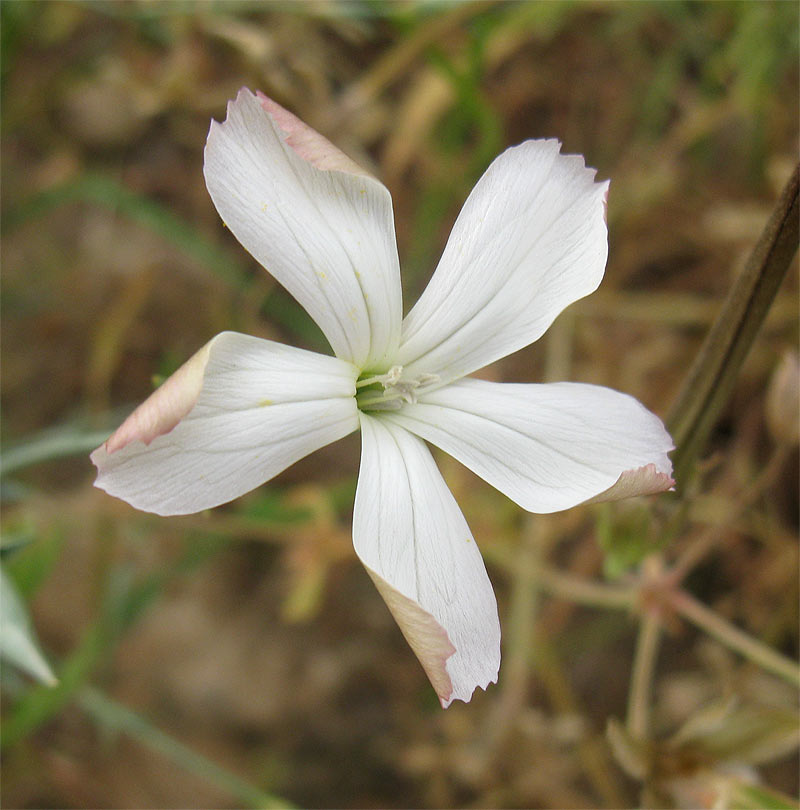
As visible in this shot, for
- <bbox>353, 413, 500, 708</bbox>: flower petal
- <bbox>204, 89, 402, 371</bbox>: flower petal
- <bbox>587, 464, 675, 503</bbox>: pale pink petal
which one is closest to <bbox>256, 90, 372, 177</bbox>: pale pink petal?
<bbox>204, 89, 402, 371</bbox>: flower petal

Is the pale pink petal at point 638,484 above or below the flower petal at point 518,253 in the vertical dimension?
below

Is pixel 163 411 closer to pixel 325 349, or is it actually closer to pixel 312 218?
pixel 312 218

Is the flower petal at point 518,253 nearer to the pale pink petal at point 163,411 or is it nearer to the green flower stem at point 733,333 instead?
the green flower stem at point 733,333

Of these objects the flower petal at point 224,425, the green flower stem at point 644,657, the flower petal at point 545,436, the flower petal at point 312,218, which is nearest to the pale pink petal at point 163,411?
the flower petal at point 224,425

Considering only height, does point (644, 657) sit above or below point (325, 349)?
below

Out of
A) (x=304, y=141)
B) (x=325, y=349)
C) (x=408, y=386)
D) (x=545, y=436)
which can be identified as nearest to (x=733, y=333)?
(x=545, y=436)

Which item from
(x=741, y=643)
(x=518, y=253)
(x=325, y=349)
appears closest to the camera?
(x=518, y=253)
